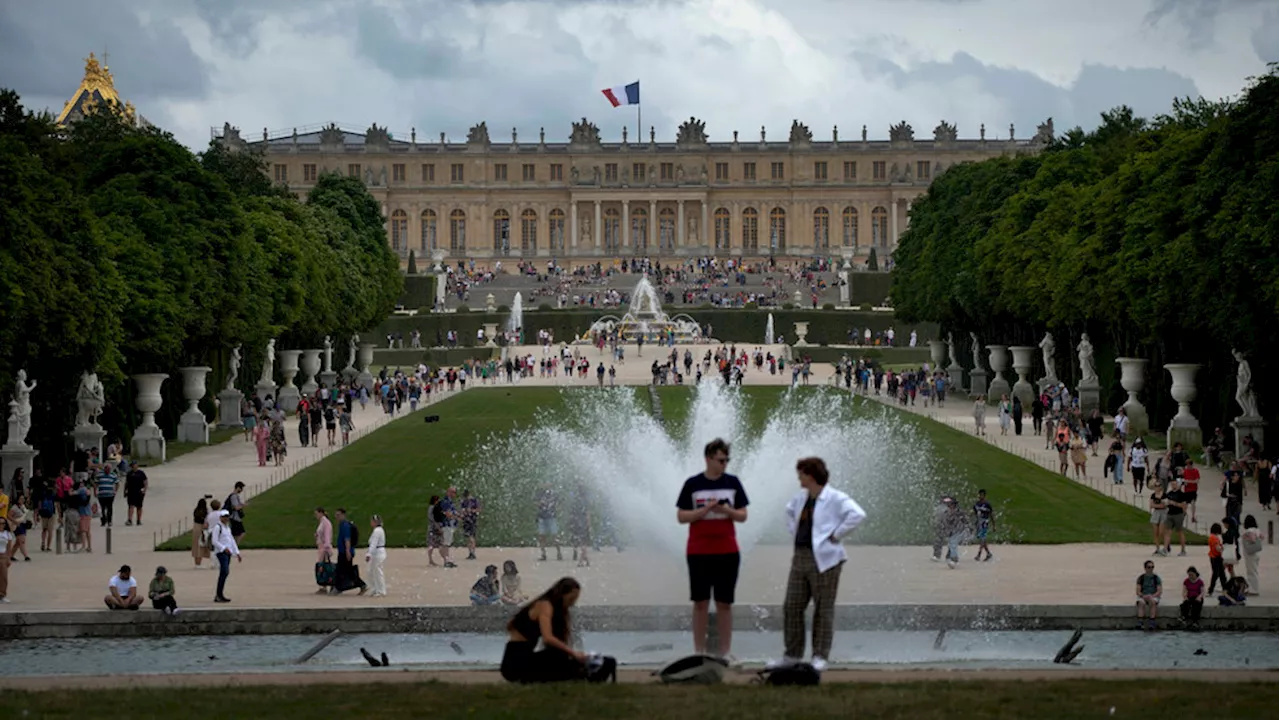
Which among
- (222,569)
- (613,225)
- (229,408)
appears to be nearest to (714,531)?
(222,569)

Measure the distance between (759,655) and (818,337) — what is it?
9191 cm

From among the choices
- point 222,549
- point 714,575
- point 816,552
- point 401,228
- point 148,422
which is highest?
point 401,228

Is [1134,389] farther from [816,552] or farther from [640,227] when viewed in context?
[640,227]

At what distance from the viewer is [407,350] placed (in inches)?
3964

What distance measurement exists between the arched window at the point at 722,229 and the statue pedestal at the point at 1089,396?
10672cm

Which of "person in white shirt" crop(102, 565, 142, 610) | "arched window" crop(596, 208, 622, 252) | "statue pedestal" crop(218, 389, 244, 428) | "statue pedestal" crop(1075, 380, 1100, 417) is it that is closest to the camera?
"person in white shirt" crop(102, 565, 142, 610)

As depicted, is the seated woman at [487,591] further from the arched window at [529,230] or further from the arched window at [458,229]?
the arched window at [529,230]

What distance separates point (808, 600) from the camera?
14789 millimetres

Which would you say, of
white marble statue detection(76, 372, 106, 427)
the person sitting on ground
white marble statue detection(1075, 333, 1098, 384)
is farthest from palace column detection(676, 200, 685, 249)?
the person sitting on ground

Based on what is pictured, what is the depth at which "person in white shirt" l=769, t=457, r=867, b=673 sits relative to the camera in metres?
14.5

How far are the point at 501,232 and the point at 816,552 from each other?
14981 centimetres

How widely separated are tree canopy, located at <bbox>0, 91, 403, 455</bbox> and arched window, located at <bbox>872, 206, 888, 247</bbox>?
82645mm

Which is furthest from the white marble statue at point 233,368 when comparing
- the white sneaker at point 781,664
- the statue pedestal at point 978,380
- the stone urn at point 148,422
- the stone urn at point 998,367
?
the white sneaker at point 781,664

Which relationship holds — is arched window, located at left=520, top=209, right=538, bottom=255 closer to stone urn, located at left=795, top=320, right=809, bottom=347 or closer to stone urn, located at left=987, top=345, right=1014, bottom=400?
stone urn, located at left=795, top=320, right=809, bottom=347
